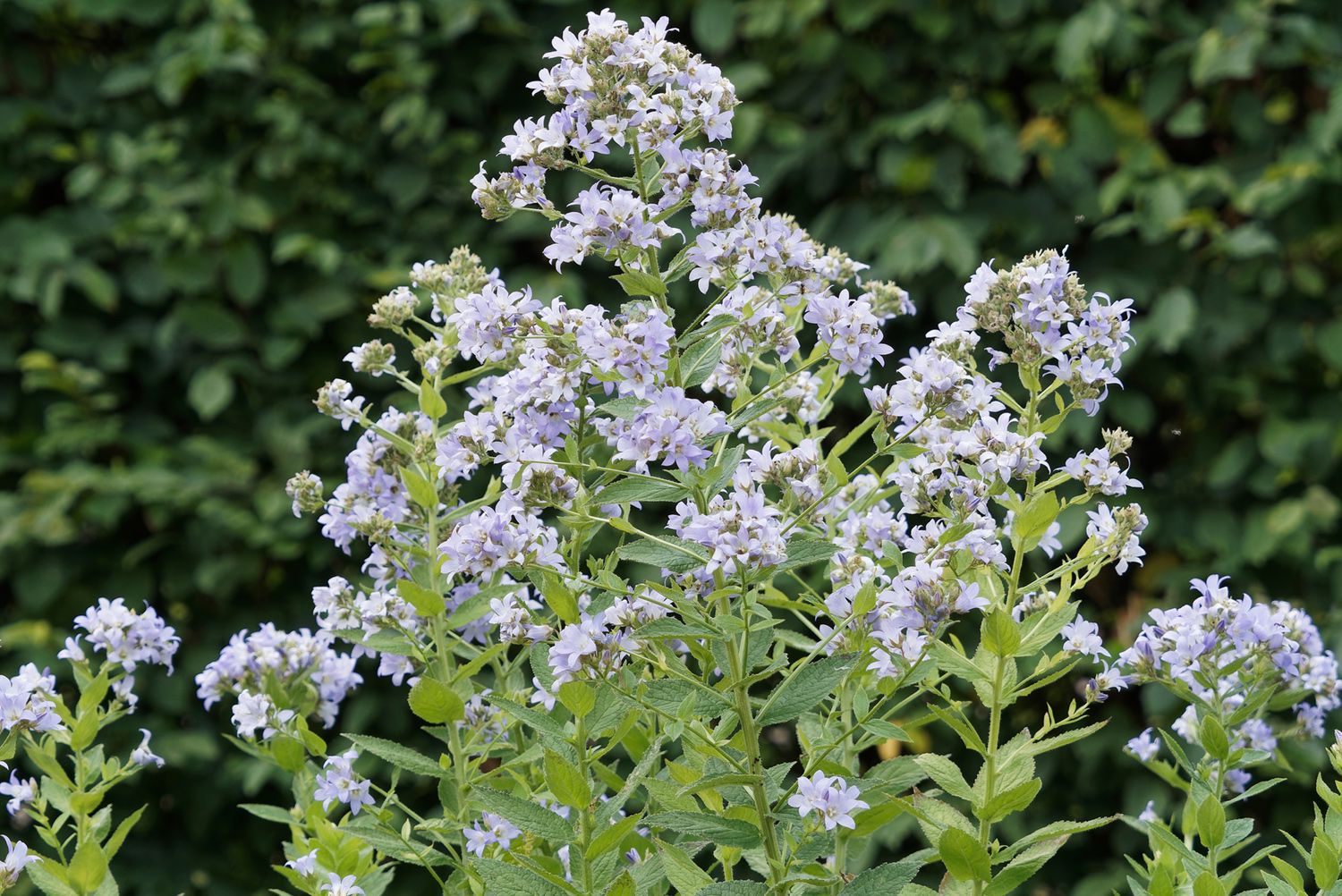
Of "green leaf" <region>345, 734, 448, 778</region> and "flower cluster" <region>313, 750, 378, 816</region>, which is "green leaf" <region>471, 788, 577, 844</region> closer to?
"green leaf" <region>345, 734, 448, 778</region>

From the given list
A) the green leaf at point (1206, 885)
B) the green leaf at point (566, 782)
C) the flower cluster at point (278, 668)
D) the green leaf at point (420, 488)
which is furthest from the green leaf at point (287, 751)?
the green leaf at point (1206, 885)

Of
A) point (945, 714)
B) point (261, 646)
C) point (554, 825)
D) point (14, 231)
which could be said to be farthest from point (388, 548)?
point (14, 231)

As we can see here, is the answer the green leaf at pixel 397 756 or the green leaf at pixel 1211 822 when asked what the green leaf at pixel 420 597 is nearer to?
the green leaf at pixel 397 756

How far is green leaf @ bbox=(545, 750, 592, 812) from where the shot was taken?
34.4 inches

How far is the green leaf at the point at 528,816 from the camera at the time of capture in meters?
0.90

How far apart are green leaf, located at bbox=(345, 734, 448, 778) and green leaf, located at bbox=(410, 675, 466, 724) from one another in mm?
34

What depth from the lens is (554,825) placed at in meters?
0.91

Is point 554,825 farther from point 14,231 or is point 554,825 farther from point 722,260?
point 14,231

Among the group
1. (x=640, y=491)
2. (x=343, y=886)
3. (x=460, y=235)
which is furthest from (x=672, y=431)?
(x=460, y=235)

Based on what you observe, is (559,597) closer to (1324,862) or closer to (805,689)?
(805,689)

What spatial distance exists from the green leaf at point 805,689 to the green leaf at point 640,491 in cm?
13

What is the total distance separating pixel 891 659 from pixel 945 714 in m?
0.05

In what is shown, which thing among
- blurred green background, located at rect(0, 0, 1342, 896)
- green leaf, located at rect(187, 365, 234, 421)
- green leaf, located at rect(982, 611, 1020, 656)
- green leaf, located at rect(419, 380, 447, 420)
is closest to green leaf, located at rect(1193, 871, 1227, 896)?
green leaf, located at rect(982, 611, 1020, 656)

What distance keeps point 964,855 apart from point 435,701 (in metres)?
0.35
